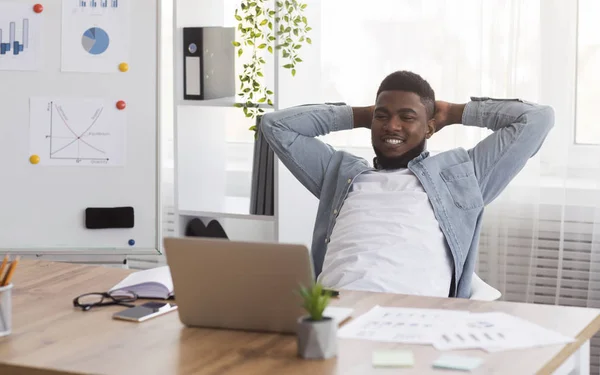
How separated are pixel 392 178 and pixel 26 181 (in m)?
1.40

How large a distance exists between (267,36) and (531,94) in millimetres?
996

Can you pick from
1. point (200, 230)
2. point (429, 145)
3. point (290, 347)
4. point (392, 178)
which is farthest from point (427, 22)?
point (290, 347)

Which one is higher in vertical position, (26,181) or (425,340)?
(26,181)

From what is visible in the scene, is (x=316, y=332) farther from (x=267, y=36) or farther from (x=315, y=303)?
(x=267, y=36)

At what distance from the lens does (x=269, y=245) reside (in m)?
1.67

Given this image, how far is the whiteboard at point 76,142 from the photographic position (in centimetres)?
328

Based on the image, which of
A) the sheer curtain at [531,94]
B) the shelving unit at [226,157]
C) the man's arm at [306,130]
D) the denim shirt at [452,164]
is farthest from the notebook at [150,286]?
the sheer curtain at [531,94]

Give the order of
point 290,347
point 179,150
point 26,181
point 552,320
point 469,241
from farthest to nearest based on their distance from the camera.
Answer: point 179,150
point 26,181
point 469,241
point 552,320
point 290,347

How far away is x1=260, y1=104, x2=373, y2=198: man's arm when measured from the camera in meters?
2.97

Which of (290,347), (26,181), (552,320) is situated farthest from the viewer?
(26,181)

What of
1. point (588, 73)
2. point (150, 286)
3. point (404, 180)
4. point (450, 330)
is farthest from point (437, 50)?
point (450, 330)

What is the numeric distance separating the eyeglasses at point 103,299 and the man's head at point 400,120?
1.08 meters

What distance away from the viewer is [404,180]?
9.05 ft

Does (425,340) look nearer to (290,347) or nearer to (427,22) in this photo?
(290,347)
